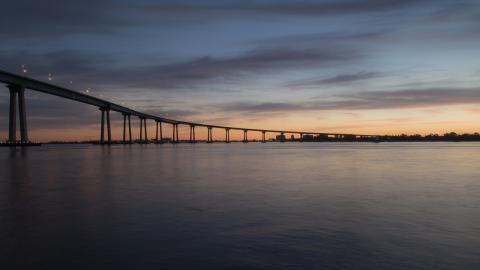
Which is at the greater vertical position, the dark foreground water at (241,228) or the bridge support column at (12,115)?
the bridge support column at (12,115)

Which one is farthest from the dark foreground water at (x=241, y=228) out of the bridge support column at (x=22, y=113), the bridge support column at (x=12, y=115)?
the bridge support column at (x=12, y=115)

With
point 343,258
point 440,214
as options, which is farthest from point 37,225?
point 440,214

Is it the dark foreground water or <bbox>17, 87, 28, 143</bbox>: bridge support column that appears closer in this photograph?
the dark foreground water

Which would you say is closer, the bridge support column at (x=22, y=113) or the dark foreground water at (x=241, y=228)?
the dark foreground water at (x=241, y=228)

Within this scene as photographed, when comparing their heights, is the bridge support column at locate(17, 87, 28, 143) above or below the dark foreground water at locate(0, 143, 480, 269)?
above

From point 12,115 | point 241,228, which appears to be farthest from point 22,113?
point 241,228

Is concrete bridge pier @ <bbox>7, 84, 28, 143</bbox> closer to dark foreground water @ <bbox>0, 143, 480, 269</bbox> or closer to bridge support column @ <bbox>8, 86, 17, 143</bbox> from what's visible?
bridge support column @ <bbox>8, 86, 17, 143</bbox>

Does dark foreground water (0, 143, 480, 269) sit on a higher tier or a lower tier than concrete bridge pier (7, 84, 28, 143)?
lower

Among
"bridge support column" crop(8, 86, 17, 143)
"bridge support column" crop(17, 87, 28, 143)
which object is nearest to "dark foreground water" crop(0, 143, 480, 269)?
"bridge support column" crop(17, 87, 28, 143)

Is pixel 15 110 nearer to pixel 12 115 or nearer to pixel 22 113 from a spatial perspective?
pixel 12 115

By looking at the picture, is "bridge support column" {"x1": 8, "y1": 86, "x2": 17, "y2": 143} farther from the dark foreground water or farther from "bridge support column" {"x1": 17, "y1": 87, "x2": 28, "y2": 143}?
the dark foreground water

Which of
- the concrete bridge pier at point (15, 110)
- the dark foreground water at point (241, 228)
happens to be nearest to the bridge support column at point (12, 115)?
the concrete bridge pier at point (15, 110)

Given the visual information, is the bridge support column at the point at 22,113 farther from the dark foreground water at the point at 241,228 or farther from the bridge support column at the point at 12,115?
the dark foreground water at the point at 241,228

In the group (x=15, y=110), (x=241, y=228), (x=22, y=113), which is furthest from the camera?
(x=22, y=113)
